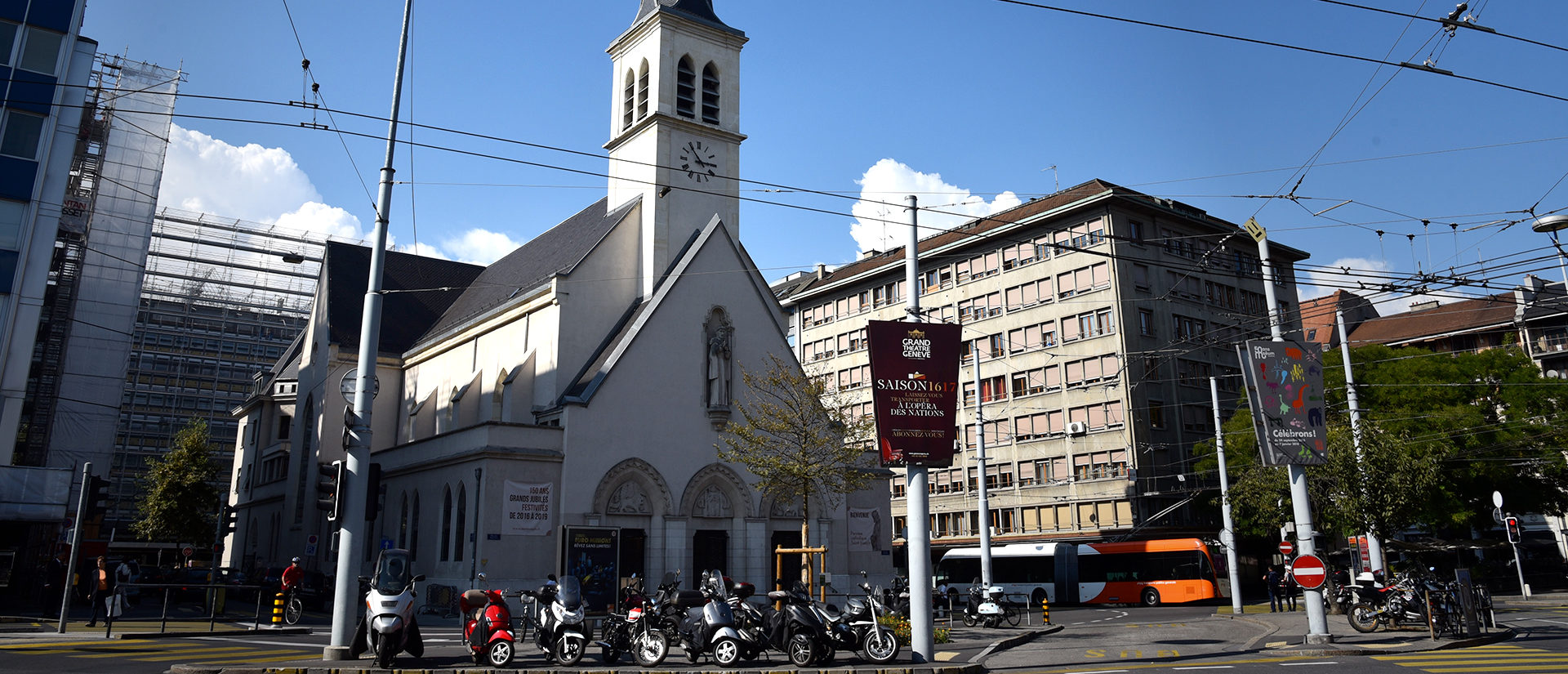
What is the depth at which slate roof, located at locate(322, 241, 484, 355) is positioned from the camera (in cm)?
4669

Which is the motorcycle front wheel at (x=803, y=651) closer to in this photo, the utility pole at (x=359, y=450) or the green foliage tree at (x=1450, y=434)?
the utility pole at (x=359, y=450)

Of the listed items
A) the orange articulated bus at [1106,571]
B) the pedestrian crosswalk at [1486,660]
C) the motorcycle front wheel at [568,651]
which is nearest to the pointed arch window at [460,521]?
the motorcycle front wheel at [568,651]

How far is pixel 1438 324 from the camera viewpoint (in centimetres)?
7544

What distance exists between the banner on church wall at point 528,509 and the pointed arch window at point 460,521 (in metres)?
1.44

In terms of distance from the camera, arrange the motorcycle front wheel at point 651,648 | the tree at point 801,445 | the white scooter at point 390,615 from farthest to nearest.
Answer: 1. the tree at point 801,445
2. the motorcycle front wheel at point 651,648
3. the white scooter at point 390,615

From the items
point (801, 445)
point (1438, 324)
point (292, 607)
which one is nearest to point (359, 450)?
point (292, 607)

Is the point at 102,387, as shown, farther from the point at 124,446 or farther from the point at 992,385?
the point at 992,385

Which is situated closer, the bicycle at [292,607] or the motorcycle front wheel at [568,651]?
the motorcycle front wheel at [568,651]

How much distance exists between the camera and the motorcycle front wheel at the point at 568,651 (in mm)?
15438

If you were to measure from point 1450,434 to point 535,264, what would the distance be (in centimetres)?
3861

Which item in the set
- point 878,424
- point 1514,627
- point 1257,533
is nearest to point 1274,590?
point 1514,627

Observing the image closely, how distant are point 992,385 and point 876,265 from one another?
13.4m

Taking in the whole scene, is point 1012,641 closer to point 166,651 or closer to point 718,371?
point 166,651

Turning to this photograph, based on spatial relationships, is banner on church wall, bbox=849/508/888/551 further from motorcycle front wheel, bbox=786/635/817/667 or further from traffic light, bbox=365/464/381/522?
traffic light, bbox=365/464/381/522
